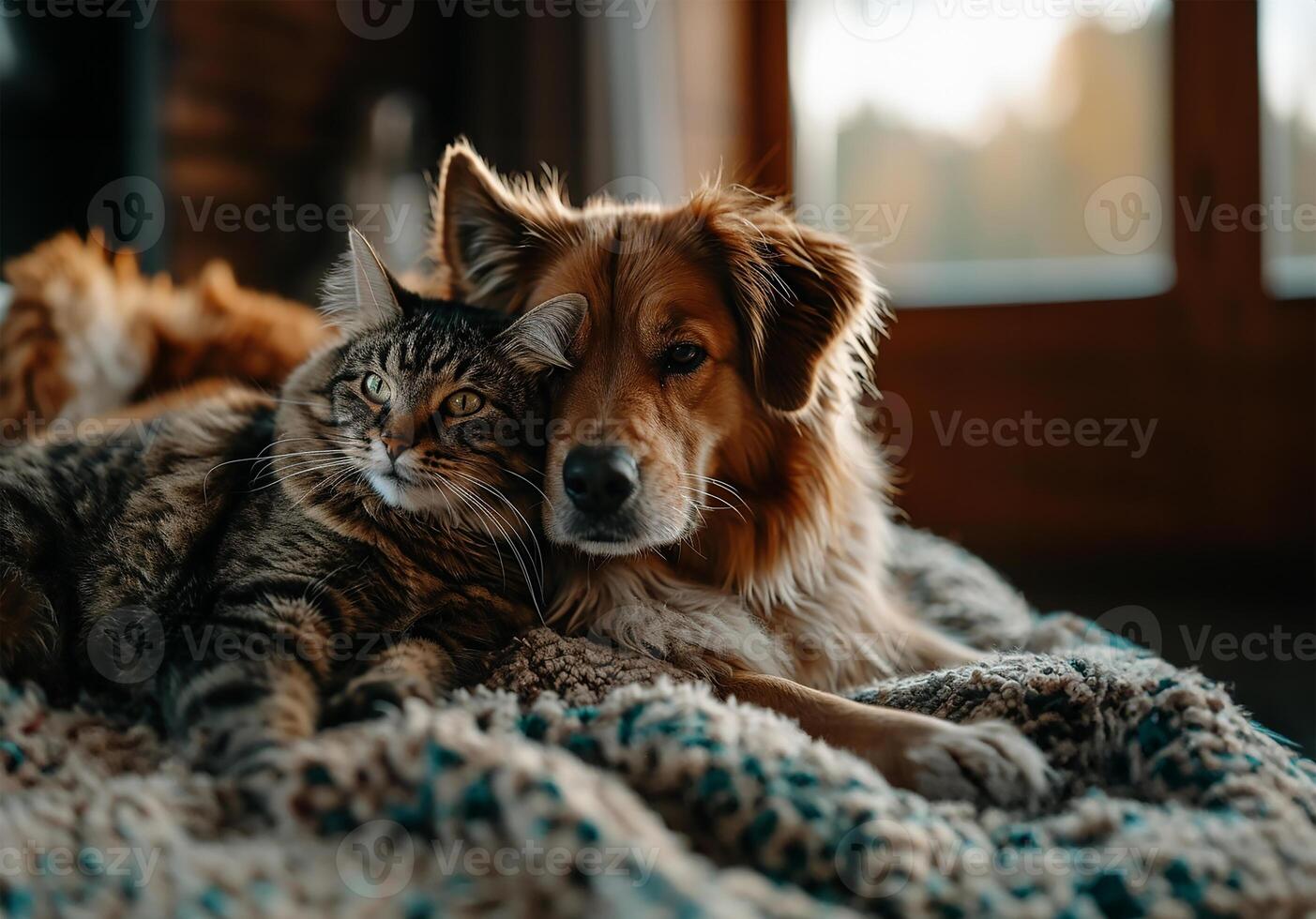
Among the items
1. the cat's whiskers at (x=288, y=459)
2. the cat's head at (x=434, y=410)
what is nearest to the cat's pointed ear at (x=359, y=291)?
the cat's head at (x=434, y=410)

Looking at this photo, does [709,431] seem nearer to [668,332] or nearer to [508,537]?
[668,332]

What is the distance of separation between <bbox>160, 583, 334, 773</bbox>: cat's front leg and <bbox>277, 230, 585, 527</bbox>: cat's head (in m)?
0.20


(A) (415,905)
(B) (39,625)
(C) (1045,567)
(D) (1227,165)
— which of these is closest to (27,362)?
(B) (39,625)

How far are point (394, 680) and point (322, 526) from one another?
32 cm

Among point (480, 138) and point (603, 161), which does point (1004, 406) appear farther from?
point (480, 138)

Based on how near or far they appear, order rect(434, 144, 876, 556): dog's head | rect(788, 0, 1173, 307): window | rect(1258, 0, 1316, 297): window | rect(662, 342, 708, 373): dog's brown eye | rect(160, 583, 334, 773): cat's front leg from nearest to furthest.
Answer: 1. rect(160, 583, 334, 773): cat's front leg
2. rect(434, 144, 876, 556): dog's head
3. rect(662, 342, 708, 373): dog's brown eye
4. rect(1258, 0, 1316, 297): window
5. rect(788, 0, 1173, 307): window

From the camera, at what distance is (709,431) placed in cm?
145

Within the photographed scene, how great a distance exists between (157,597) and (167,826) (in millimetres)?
466

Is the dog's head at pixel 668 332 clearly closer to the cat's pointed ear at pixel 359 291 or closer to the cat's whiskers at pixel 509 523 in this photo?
the cat's whiskers at pixel 509 523

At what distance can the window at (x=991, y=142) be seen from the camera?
12.4 ft

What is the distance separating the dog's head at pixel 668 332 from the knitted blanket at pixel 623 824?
0.31 m

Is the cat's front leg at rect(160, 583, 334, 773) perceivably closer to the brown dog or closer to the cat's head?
the cat's head

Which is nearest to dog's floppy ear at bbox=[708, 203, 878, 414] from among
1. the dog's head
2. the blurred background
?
the dog's head

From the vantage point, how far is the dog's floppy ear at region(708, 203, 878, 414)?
1477mm
